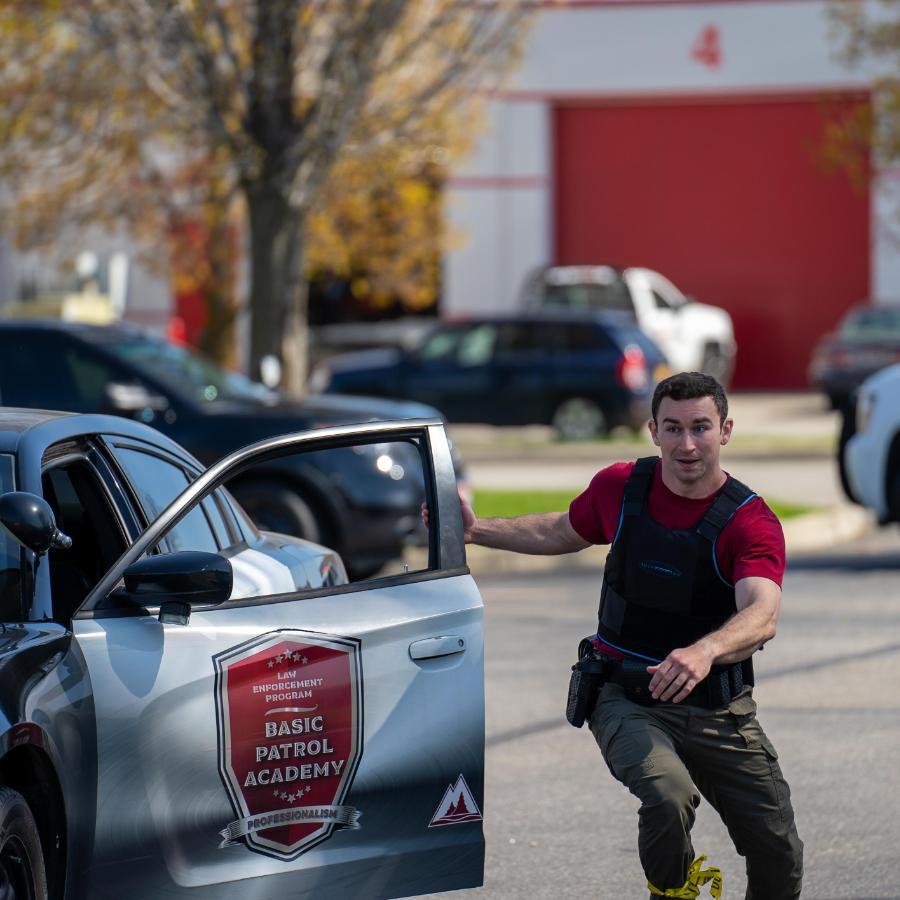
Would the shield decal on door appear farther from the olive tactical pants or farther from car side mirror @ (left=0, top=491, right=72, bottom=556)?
the olive tactical pants

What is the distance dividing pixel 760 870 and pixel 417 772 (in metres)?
0.87

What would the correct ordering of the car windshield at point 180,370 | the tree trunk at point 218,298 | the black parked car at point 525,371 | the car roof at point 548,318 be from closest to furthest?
the car windshield at point 180,370
the black parked car at point 525,371
the car roof at point 548,318
the tree trunk at point 218,298

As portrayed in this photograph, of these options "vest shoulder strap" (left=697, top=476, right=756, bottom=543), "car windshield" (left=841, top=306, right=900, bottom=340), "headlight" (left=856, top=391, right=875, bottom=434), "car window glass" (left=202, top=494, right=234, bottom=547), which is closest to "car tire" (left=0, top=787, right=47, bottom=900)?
"vest shoulder strap" (left=697, top=476, right=756, bottom=543)

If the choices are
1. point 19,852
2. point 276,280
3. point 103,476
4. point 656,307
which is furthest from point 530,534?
point 656,307

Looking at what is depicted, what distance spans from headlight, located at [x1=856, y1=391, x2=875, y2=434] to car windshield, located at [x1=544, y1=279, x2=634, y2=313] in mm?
16451

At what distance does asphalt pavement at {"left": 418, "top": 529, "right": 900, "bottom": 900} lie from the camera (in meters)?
6.02

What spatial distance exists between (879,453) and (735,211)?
22.4m

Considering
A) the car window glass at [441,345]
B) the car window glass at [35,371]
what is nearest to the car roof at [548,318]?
the car window glass at [441,345]

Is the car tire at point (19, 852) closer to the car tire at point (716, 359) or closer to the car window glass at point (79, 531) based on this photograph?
the car window glass at point (79, 531)

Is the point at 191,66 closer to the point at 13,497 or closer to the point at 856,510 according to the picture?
the point at 856,510

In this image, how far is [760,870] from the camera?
15.9ft

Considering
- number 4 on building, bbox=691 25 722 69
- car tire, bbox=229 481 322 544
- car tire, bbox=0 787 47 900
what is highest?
number 4 on building, bbox=691 25 722 69

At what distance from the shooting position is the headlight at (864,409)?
13656 mm

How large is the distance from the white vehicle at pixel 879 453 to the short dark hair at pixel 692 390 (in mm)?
8888
